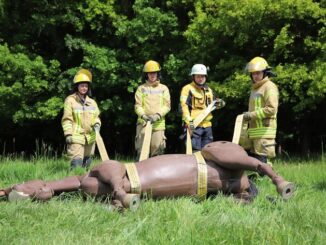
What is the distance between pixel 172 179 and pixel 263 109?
104 inches

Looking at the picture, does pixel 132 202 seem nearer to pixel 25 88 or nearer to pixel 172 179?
pixel 172 179

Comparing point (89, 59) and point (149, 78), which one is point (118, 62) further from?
point (149, 78)

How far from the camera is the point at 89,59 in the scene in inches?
580

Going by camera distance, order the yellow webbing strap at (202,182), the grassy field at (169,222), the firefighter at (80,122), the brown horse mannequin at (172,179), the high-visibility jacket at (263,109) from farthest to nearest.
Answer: the firefighter at (80,122)
the high-visibility jacket at (263,109)
the yellow webbing strap at (202,182)
the brown horse mannequin at (172,179)
the grassy field at (169,222)

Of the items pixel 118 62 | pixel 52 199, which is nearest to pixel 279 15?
pixel 118 62

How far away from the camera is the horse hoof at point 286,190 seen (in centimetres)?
487

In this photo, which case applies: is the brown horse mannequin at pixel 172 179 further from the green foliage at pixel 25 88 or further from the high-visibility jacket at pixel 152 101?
the green foliage at pixel 25 88

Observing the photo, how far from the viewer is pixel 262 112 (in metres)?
7.28

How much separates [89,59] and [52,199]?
10.1 m

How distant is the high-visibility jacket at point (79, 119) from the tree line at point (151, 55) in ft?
15.5

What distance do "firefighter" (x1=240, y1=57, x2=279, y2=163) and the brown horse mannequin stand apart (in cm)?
208

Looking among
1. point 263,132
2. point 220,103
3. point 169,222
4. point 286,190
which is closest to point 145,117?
point 220,103

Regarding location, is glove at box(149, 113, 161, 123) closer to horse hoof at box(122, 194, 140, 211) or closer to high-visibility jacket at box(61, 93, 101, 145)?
high-visibility jacket at box(61, 93, 101, 145)

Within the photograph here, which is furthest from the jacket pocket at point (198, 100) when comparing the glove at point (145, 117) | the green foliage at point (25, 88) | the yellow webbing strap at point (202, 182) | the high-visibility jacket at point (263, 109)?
the green foliage at point (25, 88)
